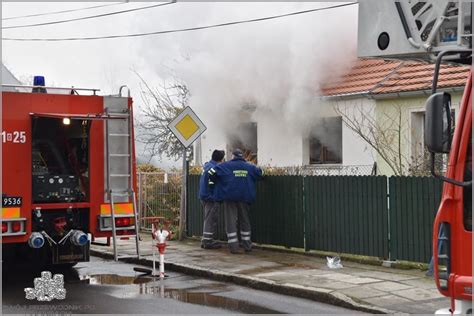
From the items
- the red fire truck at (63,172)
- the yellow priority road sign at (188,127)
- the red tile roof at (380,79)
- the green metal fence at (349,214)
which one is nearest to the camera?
the red fire truck at (63,172)

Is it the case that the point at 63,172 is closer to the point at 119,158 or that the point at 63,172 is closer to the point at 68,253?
the point at 119,158

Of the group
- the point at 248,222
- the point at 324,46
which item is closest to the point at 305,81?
the point at 324,46

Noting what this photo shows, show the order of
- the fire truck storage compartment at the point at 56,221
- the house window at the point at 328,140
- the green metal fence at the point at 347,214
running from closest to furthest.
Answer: the fire truck storage compartment at the point at 56,221 → the green metal fence at the point at 347,214 → the house window at the point at 328,140

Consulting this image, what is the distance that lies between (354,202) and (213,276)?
2446mm

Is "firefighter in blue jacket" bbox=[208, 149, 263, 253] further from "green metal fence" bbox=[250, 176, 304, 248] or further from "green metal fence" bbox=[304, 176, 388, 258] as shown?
"green metal fence" bbox=[304, 176, 388, 258]

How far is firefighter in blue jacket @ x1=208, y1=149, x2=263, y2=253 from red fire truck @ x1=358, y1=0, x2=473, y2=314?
7082mm

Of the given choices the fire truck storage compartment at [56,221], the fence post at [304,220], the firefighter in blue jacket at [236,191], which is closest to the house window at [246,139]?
the firefighter in blue jacket at [236,191]

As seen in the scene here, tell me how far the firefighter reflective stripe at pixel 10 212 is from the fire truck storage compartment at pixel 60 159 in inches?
23.3

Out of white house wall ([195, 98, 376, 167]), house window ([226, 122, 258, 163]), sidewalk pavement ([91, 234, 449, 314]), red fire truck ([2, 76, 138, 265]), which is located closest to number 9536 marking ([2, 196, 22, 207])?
red fire truck ([2, 76, 138, 265])

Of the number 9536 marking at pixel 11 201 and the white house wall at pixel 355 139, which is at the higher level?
the white house wall at pixel 355 139

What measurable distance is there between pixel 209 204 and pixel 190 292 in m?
3.68

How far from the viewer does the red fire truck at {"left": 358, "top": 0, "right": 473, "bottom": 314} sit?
4.44 m

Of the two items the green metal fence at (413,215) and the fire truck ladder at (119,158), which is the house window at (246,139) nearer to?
the fire truck ladder at (119,158)

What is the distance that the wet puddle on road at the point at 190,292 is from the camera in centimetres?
834
